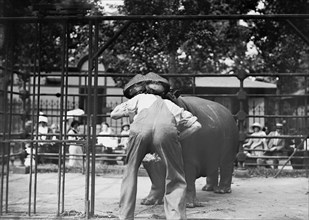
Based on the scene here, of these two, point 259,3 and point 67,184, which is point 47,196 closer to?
point 67,184

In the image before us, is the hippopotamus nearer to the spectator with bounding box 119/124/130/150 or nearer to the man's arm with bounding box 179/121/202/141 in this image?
the man's arm with bounding box 179/121/202/141

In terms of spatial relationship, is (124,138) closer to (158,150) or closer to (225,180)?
(225,180)

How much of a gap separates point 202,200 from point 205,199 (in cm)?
11

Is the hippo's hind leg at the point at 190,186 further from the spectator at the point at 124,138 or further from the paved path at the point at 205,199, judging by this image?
the spectator at the point at 124,138

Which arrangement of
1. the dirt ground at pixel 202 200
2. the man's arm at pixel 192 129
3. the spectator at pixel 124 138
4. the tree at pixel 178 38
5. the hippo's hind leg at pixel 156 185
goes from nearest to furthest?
the man's arm at pixel 192 129, the dirt ground at pixel 202 200, the hippo's hind leg at pixel 156 185, the tree at pixel 178 38, the spectator at pixel 124 138

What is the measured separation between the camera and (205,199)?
6.39 meters

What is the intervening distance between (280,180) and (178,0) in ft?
12.1

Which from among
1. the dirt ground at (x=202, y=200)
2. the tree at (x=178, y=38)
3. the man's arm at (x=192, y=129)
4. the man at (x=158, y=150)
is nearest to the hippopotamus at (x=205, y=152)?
the dirt ground at (x=202, y=200)

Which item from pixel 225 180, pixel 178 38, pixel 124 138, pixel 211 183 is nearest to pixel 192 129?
pixel 225 180

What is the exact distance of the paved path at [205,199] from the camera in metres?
5.32

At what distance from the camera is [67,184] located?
26.1 feet

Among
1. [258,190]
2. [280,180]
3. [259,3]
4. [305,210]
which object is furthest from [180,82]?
[305,210]

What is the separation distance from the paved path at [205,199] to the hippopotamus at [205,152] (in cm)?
21

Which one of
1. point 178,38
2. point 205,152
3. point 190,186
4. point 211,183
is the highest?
point 178,38
